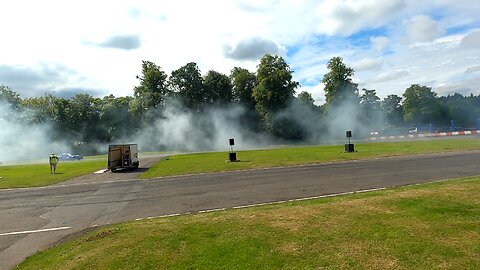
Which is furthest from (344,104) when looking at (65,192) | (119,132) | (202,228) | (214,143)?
(202,228)

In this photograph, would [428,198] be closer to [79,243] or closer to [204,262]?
[204,262]

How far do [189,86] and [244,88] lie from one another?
492 inches

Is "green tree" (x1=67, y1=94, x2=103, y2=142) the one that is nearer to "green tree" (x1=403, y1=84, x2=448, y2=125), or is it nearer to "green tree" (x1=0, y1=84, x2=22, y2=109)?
"green tree" (x1=0, y1=84, x2=22, y2=109)

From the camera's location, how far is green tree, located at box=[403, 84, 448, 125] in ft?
352

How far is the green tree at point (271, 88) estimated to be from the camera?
231 ft

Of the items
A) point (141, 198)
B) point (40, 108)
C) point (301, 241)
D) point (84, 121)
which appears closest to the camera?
point (301, 241)

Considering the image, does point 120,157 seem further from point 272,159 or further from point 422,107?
point 422,107

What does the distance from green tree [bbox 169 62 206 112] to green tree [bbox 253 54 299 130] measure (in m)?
12.1

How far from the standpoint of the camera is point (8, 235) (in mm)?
9344

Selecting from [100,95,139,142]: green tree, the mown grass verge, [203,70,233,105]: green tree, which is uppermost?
[203,70,233,105]: green tree

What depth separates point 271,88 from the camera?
70.4 metres

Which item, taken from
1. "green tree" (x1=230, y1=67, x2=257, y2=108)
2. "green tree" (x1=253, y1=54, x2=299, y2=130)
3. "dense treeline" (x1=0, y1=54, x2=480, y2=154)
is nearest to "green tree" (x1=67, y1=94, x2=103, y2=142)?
"dense treeline" (x1=0, y1=54, x2=480, y2=154)

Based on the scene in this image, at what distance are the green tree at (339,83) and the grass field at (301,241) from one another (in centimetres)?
6752

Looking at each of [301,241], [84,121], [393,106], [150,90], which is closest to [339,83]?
[150,90]
